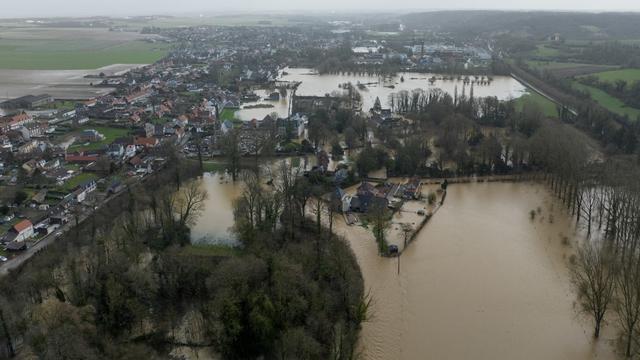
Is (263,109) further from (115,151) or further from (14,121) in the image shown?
(14,121)

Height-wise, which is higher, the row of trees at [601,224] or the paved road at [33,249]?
the row of trees at [601,224]

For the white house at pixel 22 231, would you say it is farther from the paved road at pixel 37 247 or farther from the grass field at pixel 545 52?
the grass field at pixel 545 52

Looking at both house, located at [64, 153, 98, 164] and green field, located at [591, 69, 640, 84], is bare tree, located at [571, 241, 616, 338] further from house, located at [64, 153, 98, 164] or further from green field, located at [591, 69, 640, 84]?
green field, located at [591, 69, 640, 84]

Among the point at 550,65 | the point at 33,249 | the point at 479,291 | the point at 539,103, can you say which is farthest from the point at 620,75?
the point at 33,249

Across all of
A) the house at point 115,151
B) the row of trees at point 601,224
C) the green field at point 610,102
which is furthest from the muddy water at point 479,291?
the green field at point 610,102

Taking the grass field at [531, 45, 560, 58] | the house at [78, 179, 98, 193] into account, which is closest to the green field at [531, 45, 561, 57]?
the grass field at [531, 45, 560, 58]
